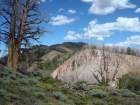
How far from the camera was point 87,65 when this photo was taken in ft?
287

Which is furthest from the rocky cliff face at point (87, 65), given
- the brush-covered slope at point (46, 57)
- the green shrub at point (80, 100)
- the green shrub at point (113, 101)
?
the green shrub at point (80, 100)

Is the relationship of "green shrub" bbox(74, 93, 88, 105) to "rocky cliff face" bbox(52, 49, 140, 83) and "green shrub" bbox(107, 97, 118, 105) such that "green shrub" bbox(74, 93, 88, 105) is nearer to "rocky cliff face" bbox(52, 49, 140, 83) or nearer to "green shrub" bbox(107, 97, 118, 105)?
"green shrub" bbox(107, 97, 118, 105)

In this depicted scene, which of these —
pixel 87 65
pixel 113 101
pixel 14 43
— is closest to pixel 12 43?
pixel 14 43

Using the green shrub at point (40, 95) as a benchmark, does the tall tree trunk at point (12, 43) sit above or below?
above

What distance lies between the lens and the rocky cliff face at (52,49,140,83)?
8276 centimetres

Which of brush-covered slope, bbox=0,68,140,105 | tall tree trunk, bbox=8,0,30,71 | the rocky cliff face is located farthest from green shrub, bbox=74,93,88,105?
the rocky cliff face

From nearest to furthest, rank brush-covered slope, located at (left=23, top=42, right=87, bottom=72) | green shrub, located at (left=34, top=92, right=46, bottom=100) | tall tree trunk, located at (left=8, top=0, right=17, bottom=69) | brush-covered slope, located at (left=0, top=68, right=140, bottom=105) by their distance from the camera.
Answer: brush-covered slope, located at (left=0, top=68, right=140, bottom=105) → green shrub, located at (left=34, top=92, right=46, bottom=100) → tall tree trunk, located at (left=8, top=0, right=17, bottom=69) → brush-covered slope, located at (left=23, top=42, right=87, bottom=72)

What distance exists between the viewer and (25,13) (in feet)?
74.3

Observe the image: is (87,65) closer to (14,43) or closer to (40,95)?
(14,43)

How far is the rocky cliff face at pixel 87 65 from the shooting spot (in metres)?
82.8

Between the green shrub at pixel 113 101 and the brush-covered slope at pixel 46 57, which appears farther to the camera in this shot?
the brush-covered slope at pixel 46 57

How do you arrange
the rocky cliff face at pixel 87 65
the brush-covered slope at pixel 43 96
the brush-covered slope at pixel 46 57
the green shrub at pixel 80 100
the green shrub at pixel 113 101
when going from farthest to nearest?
1. the rocky cliff face at pixel 87 65
2. the brush-covered slope at pixel 46 57
3. the green shrub at pixel 113 101
4. the green shrub at pixel 80 100
5. the brush-covered slope at pixel 43 96

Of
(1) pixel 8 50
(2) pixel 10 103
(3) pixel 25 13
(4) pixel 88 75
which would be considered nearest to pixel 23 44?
(1) pixel 8 50

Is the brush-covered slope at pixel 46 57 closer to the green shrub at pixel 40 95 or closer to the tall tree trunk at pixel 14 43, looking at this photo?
the tall tree trunk at pixel 14 43
